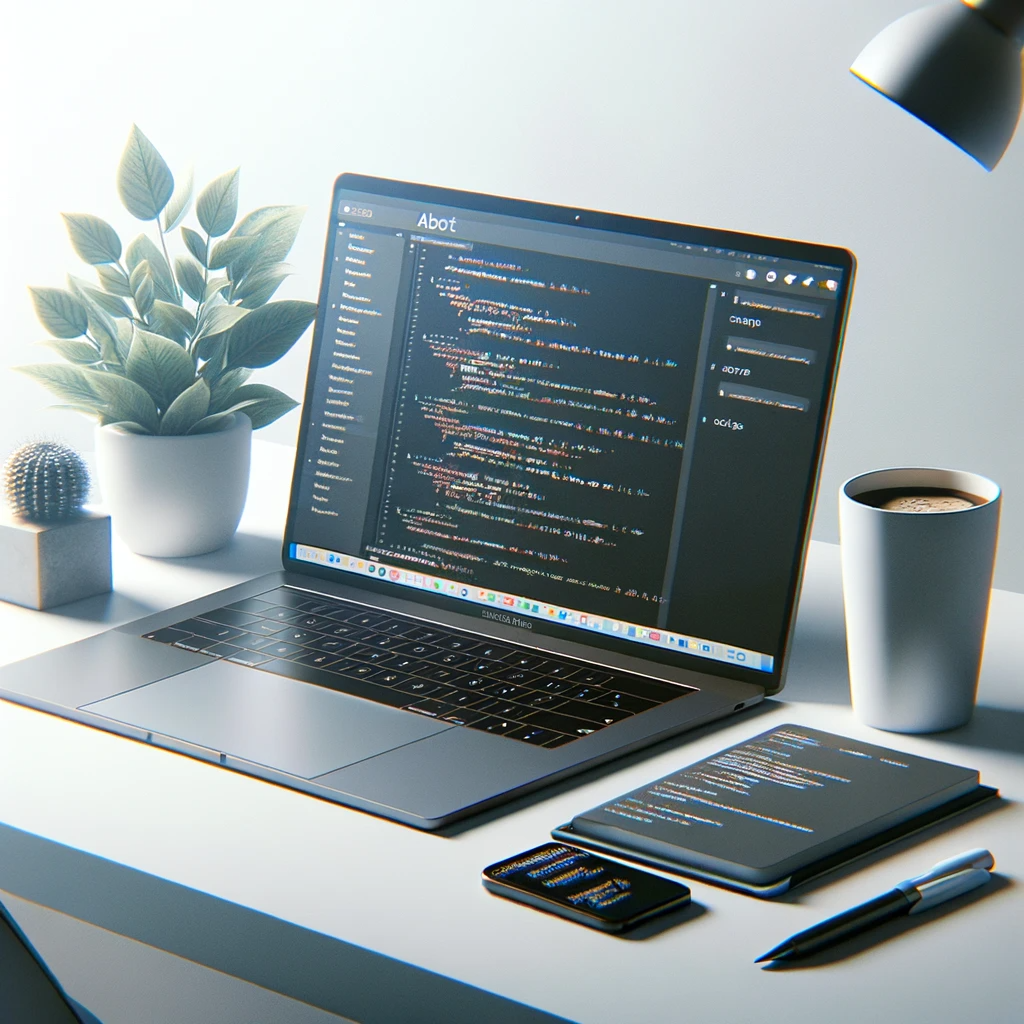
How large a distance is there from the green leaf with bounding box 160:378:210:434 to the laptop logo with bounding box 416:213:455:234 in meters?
0.23

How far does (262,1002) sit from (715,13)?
1.85 m

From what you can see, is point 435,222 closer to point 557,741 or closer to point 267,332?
point 267,332

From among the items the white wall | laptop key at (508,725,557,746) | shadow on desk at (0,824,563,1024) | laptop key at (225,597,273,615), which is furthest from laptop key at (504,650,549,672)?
the white wall

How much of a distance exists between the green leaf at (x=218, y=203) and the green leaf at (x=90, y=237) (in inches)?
3.0

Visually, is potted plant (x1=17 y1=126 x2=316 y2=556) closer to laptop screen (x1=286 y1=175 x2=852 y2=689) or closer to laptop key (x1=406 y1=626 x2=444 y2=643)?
laptop screen (x1=286 y1=175 x2=852 y2=689)

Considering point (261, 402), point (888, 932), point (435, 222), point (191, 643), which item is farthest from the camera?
point (261, 402)

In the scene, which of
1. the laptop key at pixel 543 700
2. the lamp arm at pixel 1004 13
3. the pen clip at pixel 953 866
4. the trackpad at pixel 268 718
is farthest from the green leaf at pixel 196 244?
the pen clip at pixel 953 866

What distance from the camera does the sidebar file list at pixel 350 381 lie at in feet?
3.96

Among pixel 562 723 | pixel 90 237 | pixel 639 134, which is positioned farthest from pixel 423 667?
pixel 639 134

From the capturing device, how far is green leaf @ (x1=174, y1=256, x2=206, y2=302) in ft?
4.14

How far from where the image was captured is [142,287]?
1264 millimetres

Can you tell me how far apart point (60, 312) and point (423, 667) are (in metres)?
0.47

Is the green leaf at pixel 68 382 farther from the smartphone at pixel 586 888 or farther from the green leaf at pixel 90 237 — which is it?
the smartphone at pixel 586 888

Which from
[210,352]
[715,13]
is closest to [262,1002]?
[210,352]
